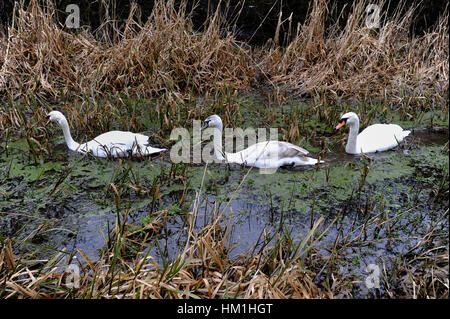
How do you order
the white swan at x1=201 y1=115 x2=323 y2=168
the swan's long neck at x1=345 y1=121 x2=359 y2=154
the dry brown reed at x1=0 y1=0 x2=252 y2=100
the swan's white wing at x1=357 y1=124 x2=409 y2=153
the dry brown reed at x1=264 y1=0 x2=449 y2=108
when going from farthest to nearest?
the dry brown reed at x1=0 y1=0 x2=252 y2=100 → the dry brown reed at x1=264 y1=0 x2=449 y2=108 → the swan's white wing at x1=357 y1=124 x2=409 y2=153 → the swan's long neck at x1=345 y1=121 x2=359 y2=154 → the white swan at x1=201 y1=115 x2=323 y2=168

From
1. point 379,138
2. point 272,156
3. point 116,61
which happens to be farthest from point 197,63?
point 379,138

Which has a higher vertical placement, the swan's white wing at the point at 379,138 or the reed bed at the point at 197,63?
the reed bed at the point at 197,63

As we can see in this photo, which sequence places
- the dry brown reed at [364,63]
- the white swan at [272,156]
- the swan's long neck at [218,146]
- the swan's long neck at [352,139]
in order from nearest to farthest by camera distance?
the white swan at [272,156]
the swan's long neck at [218,146]
the swan's long neck at [352,139]
the dry brown reed at [364,63]

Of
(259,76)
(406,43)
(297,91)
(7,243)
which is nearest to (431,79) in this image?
(406,43)

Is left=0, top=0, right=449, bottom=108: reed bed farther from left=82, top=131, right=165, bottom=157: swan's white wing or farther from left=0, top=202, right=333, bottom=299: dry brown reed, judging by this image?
left=0, top=202, right=333, bottom=299: dry brown reed

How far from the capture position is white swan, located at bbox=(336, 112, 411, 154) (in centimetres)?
532

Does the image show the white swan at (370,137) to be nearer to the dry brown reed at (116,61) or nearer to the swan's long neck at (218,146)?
the swan's long neck at (218,146)

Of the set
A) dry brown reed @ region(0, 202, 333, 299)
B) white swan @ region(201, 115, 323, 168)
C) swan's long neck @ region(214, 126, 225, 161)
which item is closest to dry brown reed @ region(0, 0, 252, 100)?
swan's long neck @ region(214, 126, 225, 161)

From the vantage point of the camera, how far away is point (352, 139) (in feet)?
17.5

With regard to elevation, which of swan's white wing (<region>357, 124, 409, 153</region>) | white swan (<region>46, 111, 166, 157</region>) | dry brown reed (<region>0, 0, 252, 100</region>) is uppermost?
dry brown reed (<region>0, 0, 252, 100</region>)

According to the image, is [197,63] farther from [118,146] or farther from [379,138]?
[379,138]

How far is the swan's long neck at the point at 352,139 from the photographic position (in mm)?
5309

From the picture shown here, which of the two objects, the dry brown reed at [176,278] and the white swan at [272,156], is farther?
the white swan at [272,156]

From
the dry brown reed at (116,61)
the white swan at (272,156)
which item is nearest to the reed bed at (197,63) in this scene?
the dry brown reed at (116,61)
